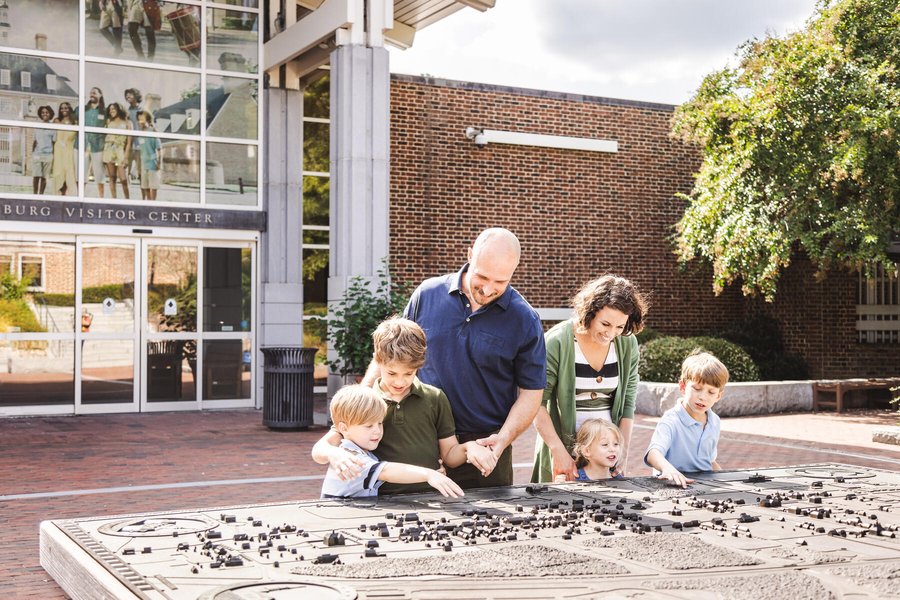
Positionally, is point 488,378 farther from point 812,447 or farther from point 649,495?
point 812,447

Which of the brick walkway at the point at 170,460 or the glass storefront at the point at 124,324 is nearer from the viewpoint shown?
the brick walkway at the point at 170,460

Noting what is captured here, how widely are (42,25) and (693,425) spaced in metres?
13.4

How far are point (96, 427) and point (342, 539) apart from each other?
11.2 m

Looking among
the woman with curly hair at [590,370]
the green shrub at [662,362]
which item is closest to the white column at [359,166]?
the green shrub at [662,362]

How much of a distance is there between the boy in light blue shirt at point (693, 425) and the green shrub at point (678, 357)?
11083mm

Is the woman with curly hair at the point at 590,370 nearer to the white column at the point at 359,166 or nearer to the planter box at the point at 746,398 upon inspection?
the white column at the point at 359,166

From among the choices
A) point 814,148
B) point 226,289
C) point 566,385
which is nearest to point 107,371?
point 226,289

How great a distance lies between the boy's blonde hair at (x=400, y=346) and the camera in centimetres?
439

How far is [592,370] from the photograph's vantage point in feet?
17.4

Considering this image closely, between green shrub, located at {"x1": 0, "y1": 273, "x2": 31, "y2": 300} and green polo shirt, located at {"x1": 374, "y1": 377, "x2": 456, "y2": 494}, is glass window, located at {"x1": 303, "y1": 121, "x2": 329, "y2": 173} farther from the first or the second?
green polo shirt, located at {"x1": 374, "y1": 377, "x2": 456, "y2": 494}

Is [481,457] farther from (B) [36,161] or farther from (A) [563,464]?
(B) [36,161]

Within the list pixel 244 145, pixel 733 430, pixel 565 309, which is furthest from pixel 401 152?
pixel 733 430

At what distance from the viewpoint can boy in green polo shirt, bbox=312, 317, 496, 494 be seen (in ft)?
14.4

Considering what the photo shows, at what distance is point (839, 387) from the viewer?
16.5m
